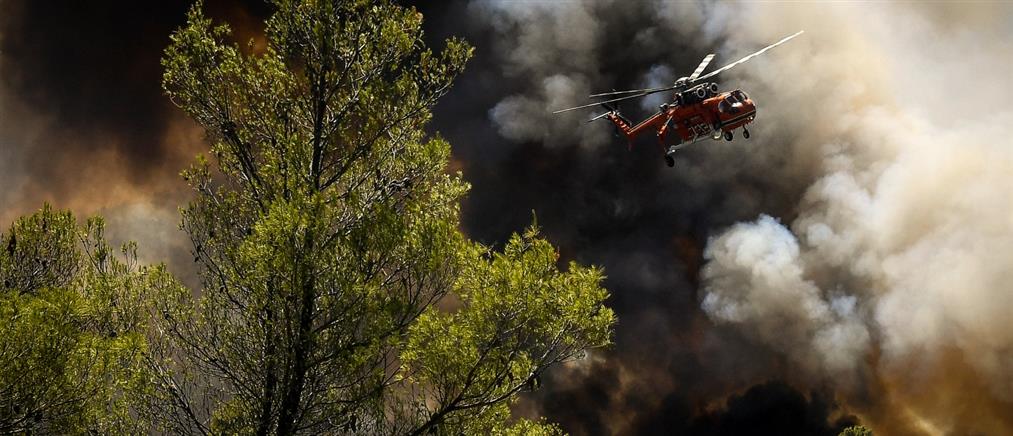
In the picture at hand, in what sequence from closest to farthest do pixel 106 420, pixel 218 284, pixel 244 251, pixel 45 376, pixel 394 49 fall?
1. pixel 244 251
2. pixel 218 284
3. pixel 394 49
4. pixel 106 420
5. pixel 45 376

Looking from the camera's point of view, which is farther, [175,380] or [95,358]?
[95,358]

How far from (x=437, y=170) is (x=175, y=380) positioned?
4.78 m

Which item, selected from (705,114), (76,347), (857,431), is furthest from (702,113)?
(857,431)

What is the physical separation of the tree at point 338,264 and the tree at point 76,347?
172 cm

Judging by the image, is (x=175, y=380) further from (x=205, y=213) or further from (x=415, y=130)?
(x=415, y=130)

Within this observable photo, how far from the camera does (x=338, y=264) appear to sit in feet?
27.0

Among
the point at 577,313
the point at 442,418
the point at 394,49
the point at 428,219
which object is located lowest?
the point at 442,418

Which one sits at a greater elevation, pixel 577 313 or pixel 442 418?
pixel 577 313

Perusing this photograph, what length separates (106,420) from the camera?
33.7ft

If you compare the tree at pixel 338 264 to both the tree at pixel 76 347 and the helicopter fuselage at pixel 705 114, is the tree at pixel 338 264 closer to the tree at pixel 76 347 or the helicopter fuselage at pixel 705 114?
the tree at pixel 76 347

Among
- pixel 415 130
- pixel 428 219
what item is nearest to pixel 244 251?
pixel 428 219

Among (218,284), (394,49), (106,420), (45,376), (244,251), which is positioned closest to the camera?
(244,251)

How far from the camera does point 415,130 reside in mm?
9867

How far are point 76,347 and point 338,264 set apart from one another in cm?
605
